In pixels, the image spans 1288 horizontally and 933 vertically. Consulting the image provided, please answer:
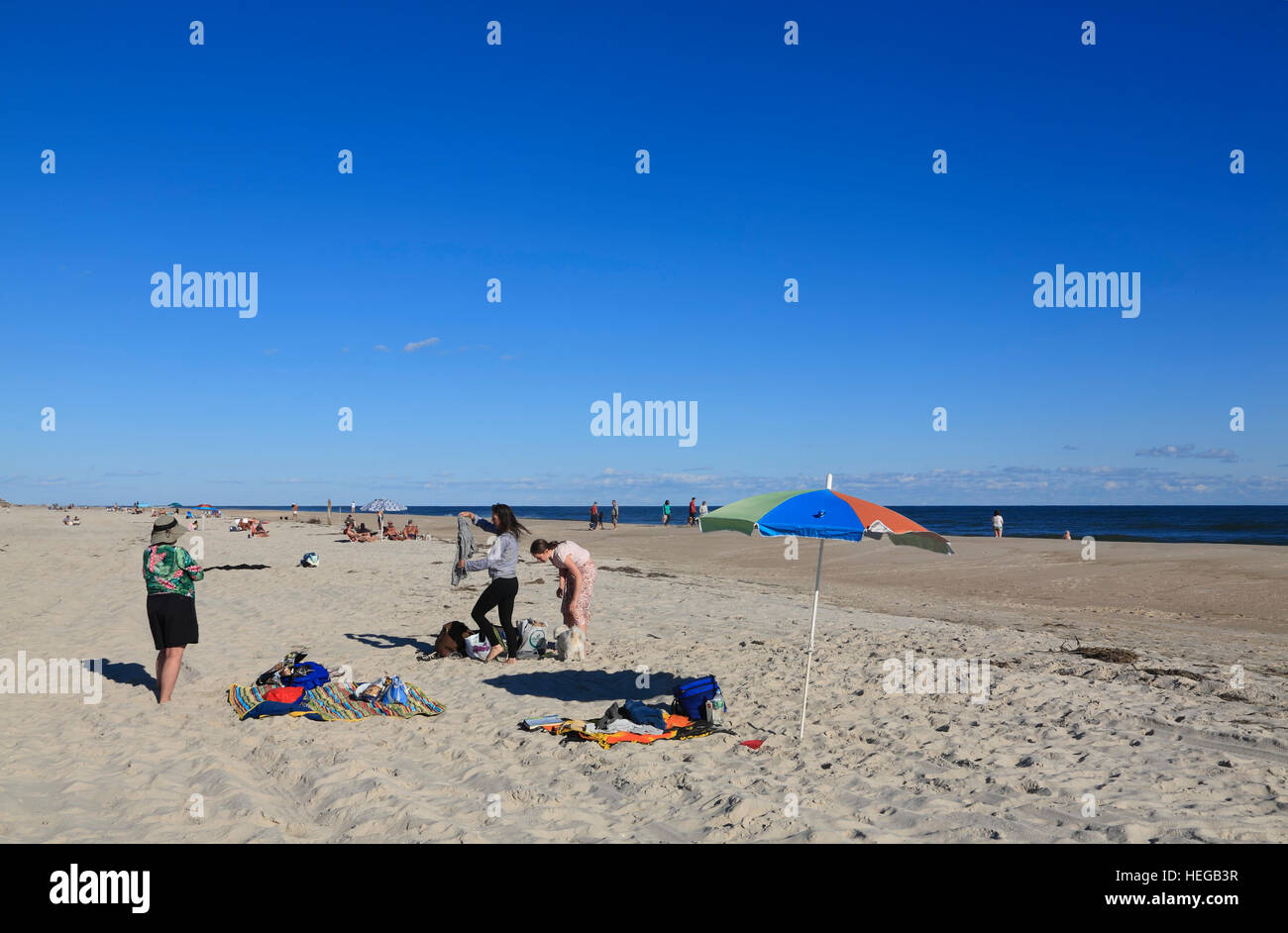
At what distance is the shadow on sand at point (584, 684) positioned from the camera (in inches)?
352

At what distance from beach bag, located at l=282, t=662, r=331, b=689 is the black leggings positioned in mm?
2129

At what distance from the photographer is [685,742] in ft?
22.7

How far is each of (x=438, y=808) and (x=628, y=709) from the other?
238 cm

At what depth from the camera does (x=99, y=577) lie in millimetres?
18641

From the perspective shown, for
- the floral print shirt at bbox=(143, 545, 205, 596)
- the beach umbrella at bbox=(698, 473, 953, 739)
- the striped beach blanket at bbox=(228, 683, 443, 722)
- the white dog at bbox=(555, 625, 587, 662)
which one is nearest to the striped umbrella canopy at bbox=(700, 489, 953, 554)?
the beach umbrella at bbox=(698, 473, 953, 739)

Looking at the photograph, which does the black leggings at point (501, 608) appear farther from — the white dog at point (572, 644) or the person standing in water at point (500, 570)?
the white dog at point (572, 644)

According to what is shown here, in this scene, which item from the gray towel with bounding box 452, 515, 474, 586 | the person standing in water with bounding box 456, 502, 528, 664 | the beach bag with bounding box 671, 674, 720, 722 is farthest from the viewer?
the gray towel with bounding box 452, 515, 474, 586

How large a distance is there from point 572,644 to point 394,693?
114 inches

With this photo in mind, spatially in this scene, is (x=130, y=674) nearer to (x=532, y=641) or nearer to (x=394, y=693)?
(x=394, y=693)

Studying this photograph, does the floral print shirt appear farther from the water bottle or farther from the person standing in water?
the water bottle

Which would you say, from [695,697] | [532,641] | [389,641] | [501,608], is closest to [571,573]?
[501,608]

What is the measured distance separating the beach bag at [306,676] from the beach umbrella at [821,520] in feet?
15.5

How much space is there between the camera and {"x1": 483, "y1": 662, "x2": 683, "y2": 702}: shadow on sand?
352 inches

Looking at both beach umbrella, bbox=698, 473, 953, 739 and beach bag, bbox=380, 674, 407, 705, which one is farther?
beach bag, bbox=380, 674, 407, 705
